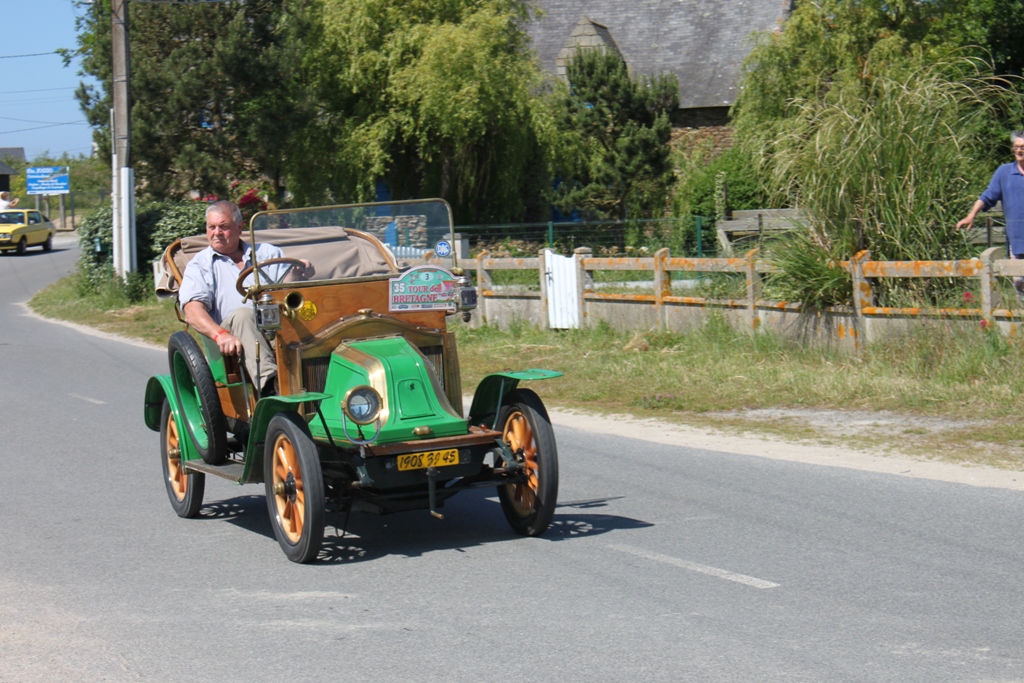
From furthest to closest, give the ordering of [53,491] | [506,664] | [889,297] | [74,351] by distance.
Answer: [74,351] → [889,297] → [53,491] → [506,664]

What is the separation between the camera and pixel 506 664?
15.3ft

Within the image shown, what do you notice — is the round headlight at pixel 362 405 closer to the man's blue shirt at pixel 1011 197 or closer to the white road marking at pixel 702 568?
the white road marking at pixel 702 568

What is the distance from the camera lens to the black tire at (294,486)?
5.95m

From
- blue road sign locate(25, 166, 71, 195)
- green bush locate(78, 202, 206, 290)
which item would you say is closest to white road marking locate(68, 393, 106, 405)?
green bush locate(78, 202, 206, 290)

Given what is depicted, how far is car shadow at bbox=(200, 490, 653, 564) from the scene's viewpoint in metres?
6.57

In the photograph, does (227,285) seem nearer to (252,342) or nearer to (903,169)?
(252,342)

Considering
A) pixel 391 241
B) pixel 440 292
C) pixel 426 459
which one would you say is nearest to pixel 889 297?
pixel 391 241

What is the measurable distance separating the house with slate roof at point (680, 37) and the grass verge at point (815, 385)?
968 inches

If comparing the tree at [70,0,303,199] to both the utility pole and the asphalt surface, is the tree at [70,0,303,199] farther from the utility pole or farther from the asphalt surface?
the asphalt surface

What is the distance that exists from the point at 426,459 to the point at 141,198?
26443mm

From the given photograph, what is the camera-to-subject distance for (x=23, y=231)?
4781cm

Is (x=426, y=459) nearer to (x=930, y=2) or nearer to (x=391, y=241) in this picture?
(x=391, y=241)

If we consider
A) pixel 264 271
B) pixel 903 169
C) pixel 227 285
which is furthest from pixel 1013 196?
pixel 227 285

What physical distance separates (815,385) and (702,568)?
232 inches
